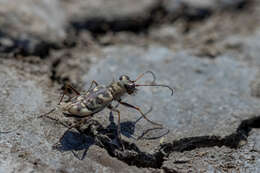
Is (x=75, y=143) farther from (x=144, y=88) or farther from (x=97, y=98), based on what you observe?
(x=144, y=88)

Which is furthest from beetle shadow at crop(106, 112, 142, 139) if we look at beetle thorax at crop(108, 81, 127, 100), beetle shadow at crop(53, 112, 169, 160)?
beetle thorax at crop(108, 81, 127, 100)

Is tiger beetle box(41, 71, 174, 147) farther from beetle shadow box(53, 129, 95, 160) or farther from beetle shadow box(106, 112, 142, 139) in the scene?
beetle shadow box(53, 129, 95, 160)

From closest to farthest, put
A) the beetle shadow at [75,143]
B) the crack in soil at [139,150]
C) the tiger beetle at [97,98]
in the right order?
the beetle shadow at [75,143] → the crack in soil at [139,150] → the tiger beetle at [97,98]

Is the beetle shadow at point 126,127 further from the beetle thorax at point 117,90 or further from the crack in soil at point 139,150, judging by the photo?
the beetle thorax at point 117,90

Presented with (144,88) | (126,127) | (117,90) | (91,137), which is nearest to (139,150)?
(126,127)

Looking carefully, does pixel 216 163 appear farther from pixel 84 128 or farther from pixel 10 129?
pixel 10 129

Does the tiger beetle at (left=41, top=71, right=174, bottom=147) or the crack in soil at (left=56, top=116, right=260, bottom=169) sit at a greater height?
the tiger beetle at (left=41, top=71, right=174, bottom=147)

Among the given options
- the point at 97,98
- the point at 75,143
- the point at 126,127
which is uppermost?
the point at 97,98

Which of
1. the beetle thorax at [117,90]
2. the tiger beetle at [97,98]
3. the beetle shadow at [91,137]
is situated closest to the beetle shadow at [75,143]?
the beetle shadow at [91,137]
